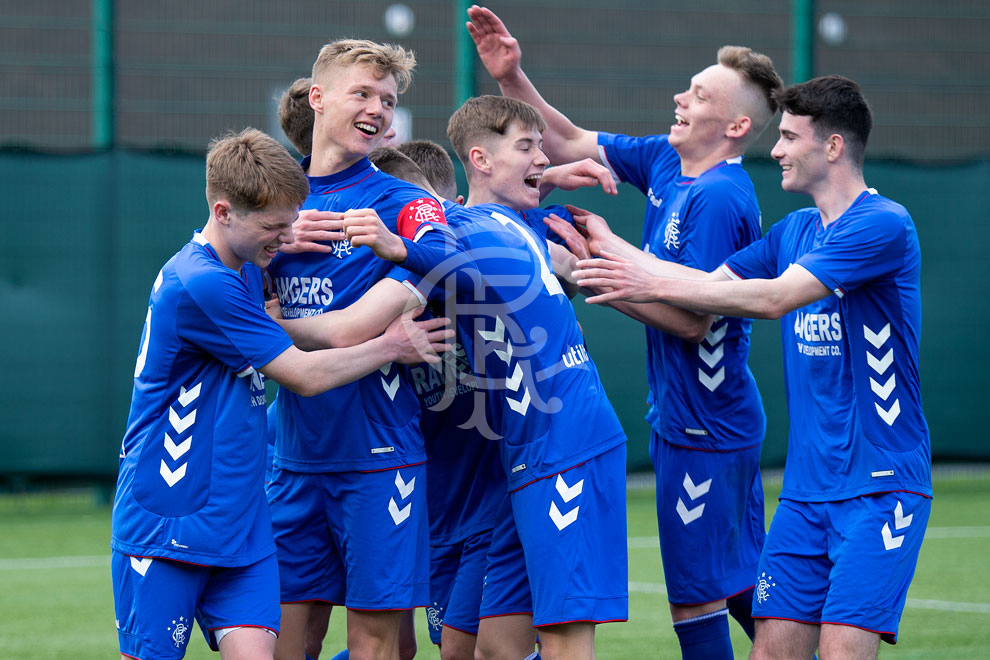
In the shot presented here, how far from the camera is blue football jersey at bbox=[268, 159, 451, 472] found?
4094 millimetres

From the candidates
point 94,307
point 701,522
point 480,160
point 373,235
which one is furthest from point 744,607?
point 94,307

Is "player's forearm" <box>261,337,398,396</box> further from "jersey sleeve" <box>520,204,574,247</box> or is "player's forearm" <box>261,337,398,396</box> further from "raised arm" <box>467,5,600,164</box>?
"raised arm" <box>467,5,600,164</box>

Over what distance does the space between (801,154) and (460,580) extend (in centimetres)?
194

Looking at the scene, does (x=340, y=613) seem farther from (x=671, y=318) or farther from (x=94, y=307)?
(x=94, y=307)

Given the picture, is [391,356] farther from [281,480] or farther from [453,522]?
[453,522]

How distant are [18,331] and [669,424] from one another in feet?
21.2

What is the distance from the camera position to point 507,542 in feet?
14.1

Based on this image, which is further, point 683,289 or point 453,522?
point 453,522

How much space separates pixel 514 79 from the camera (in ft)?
17.7

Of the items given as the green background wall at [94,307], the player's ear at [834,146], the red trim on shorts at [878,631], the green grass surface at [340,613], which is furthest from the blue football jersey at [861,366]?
the green background wall at [94,307]

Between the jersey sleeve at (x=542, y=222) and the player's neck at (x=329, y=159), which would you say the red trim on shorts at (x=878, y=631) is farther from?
the player's neck at (x=329, y=159)

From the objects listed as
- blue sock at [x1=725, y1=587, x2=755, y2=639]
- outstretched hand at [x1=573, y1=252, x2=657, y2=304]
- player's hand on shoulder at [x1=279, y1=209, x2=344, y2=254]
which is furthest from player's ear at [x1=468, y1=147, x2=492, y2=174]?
blue sock at [x1=725, y1=587, x2=755, y2=639]

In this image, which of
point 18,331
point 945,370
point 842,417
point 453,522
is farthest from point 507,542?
point 945,370

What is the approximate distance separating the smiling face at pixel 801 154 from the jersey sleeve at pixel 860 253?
0.27 meters
